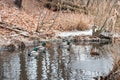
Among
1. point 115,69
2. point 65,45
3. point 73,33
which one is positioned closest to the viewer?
point 115,69

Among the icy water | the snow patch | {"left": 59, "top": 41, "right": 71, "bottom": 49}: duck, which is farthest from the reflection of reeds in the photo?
the snow patch

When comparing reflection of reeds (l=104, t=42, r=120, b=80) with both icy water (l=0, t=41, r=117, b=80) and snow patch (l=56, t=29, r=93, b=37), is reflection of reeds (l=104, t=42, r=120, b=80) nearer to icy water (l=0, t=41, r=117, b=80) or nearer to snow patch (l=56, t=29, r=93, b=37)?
icy water (l=0, t=41, r=117, b=80)

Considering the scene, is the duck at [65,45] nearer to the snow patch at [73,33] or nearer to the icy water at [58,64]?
the icy water at [58,64]

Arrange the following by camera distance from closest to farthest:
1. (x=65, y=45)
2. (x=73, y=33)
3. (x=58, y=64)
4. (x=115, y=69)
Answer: (x=115, y=69)
(x=58, y=64)
(x=65, y=45)
(x=73, y=33)

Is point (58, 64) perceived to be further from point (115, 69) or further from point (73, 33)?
point (73, 33)

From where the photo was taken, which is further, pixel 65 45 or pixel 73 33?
pixel 73 33

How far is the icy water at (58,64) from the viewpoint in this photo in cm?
1187

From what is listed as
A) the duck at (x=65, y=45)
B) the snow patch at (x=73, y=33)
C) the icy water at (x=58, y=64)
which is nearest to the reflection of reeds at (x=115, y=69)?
the icy water at (x=58, y=64)

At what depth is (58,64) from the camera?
13625 mm

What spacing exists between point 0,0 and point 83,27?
6.01 metres

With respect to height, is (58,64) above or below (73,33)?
above

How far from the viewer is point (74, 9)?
26.9 m

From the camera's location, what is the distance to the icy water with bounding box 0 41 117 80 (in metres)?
11.9

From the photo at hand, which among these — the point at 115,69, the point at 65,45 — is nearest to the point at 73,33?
the point at 65,45
